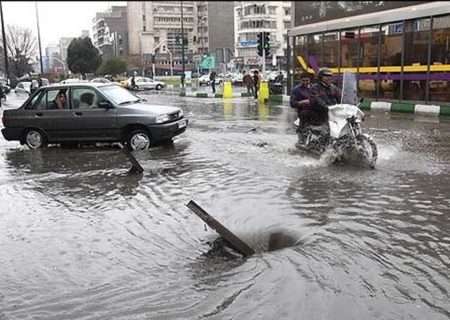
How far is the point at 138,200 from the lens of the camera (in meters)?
7.34

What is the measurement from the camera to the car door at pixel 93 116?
11875mm

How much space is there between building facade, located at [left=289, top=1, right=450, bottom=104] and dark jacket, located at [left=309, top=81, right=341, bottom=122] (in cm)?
889

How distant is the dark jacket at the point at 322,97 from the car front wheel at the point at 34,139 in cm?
627

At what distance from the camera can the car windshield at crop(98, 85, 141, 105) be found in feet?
39.9

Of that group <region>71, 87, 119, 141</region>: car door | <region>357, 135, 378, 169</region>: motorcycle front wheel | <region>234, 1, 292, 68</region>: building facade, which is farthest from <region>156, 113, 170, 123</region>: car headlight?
<region>234, 1, 292, 68</region>: building facade

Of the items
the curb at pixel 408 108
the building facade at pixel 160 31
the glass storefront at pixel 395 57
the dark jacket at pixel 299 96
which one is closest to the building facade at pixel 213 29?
the building facade at pixel 160 31

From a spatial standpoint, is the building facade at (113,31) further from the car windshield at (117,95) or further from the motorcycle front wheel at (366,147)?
the motorcycle front wheel at (366,147)

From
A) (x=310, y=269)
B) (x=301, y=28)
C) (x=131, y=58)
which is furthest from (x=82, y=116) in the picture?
(x=131, y=58)

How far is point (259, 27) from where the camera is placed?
56156 mm

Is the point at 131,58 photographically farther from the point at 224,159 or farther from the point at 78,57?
the point at 224,159

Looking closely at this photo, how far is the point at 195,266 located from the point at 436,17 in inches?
661

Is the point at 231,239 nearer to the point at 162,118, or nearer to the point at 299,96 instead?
the point at 299,96

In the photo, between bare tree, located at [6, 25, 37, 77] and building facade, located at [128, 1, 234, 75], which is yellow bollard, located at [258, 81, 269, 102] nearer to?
bare tree, located at [6, 25, 37, 77]

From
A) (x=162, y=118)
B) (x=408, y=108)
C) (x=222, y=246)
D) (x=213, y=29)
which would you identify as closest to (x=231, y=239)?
(x=222, y=246)
